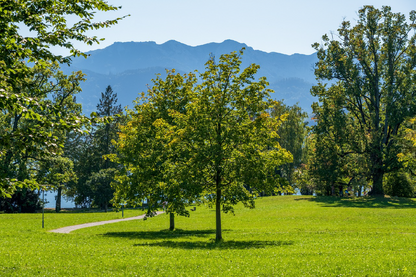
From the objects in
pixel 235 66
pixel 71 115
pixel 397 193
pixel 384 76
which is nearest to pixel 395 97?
pixel 384 76

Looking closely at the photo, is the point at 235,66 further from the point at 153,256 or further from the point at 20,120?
the point at 20,120

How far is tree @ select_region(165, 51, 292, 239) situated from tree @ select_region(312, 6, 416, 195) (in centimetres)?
3355

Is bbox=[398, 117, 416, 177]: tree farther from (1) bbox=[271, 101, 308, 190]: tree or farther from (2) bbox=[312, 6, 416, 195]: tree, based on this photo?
(1) bbox=[271, 101, 308, 190]: tree

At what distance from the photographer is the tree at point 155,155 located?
23.2 m

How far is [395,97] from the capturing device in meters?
51.9

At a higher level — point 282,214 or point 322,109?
point 322,109

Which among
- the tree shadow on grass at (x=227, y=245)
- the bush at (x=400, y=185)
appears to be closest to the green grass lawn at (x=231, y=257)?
the tree shadow on grass at (x=227, y=245)

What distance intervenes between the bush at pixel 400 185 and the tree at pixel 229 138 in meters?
43.0

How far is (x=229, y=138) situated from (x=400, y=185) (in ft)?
158

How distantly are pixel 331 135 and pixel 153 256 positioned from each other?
46.0 meters

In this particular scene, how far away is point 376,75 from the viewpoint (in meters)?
54.0

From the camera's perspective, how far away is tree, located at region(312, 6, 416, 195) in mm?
50594

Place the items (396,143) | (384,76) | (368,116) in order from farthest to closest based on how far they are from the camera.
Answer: (368,116) < (384,76) < (396,143)

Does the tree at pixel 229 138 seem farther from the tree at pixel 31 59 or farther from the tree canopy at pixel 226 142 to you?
the tree at pixel 31 59
